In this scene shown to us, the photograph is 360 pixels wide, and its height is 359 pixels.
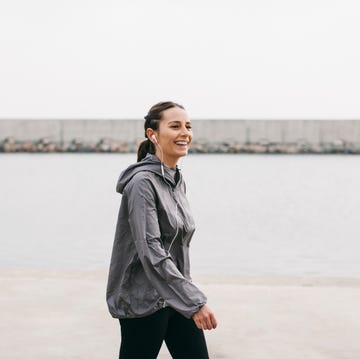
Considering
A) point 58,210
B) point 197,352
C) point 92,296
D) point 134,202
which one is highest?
point 134,202

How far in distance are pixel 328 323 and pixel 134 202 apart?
3.16 metres

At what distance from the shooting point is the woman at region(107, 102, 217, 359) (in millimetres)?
2467

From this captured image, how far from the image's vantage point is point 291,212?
2997cm

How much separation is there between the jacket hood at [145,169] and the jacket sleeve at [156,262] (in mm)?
115

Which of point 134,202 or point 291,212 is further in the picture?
point 291,212

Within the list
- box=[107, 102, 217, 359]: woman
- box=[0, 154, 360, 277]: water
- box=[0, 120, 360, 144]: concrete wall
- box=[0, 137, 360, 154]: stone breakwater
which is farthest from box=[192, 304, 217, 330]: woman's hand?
box=[0, 137, 360, 154]: stone breakwater

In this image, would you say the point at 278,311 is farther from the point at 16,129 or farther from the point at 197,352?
the point at 16,129

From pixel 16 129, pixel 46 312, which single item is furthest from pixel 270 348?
pixel 16 129

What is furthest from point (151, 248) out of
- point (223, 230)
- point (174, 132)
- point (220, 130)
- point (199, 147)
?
point (199, 147)

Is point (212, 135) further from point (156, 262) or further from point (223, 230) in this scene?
point (156, 262)

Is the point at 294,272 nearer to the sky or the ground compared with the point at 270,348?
nearer to the ground

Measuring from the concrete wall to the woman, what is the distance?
3408 inches

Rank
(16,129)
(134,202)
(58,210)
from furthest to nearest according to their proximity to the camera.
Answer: (16,129), (58,210), (134,202)

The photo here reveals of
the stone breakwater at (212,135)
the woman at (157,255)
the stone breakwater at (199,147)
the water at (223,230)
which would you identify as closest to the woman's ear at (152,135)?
the woman at (157,255)
